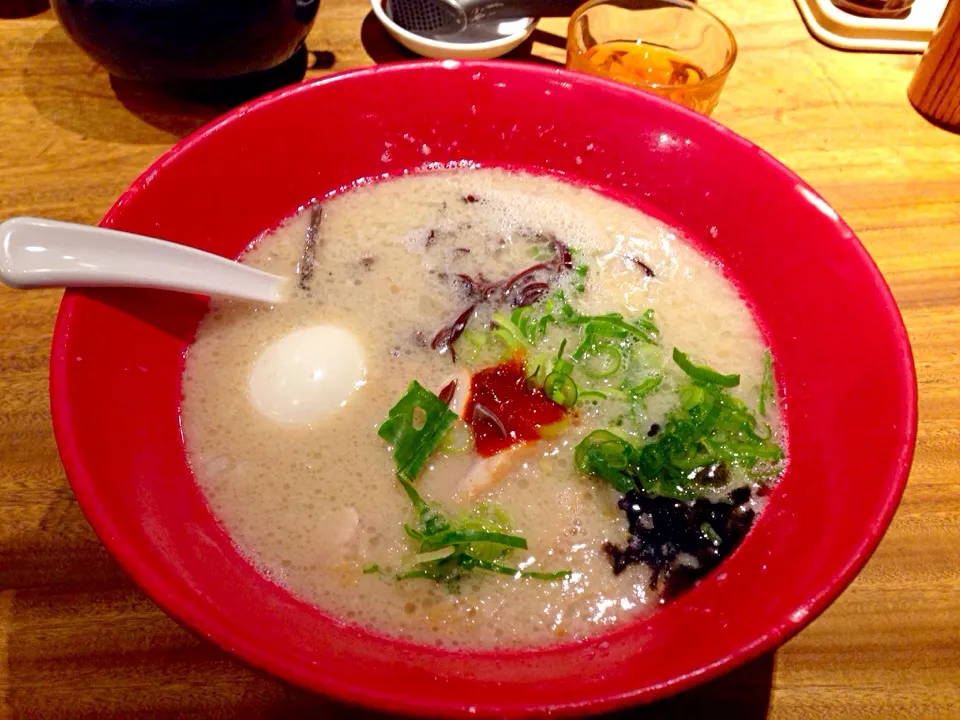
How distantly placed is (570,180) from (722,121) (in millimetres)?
552

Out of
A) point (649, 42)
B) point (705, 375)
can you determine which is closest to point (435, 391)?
Result: point (705, 375)

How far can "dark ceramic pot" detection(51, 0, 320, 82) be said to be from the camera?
4.85 ft

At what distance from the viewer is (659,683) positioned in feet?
2.54

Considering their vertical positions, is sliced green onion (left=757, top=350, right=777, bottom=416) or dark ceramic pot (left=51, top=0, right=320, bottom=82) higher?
dark ceramic pot (left=51, top=0, right=320, bottom=82)

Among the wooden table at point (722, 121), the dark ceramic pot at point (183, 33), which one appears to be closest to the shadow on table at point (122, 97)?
the wooden table at point (722, 121)

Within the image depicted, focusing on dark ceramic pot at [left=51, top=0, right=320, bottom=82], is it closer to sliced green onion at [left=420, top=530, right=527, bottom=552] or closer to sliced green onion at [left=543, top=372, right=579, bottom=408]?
sliced green onion at [left=543, top=372, right=579, bottom=408]

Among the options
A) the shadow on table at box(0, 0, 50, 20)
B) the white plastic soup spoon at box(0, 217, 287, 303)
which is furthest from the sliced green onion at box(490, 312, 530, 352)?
the shadow on table at box(0, 0, 50, 20)

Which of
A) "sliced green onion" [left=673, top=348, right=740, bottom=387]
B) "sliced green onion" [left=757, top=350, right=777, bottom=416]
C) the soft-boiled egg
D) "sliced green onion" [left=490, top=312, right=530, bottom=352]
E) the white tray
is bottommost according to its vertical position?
the soft-boiled egg

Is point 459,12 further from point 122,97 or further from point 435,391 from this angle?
point 435,391

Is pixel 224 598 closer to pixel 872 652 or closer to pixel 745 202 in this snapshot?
pixel 872 652

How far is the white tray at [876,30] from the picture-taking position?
6.59ft

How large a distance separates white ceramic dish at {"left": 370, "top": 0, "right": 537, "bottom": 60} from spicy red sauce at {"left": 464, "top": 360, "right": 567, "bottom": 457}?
3.10 feet

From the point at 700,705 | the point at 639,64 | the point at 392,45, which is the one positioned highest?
the point at 639,64

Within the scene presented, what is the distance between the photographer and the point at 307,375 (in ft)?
4.13
